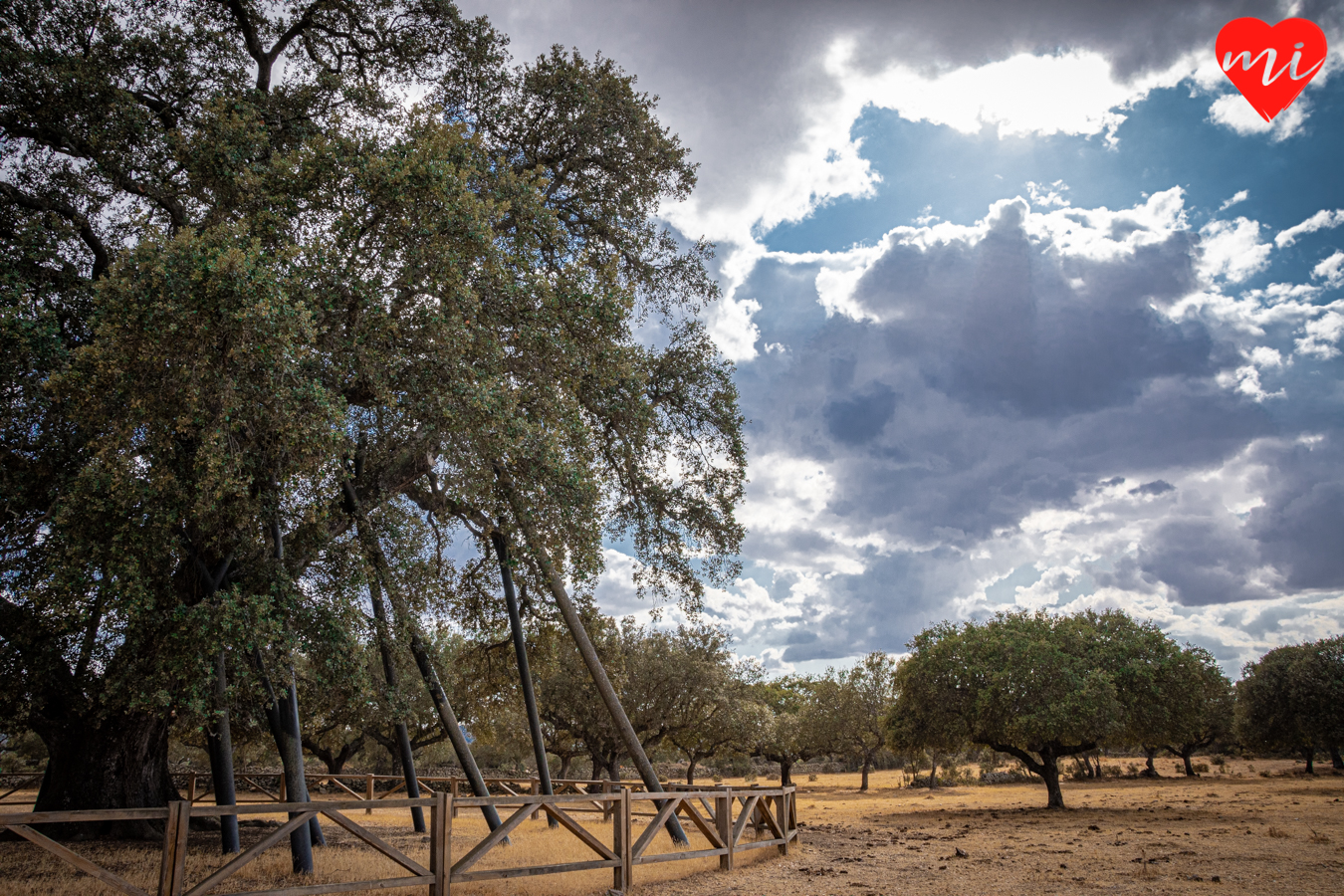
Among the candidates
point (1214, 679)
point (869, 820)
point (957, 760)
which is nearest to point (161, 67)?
point (869, 820)

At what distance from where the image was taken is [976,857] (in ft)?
51.2

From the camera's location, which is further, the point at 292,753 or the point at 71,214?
the point at 71,214

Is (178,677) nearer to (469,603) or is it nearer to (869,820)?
(469,603)

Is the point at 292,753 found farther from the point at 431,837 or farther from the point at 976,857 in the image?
the point at 976,857

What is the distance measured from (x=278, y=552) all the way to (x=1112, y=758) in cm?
9010

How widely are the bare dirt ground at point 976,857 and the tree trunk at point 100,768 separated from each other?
2.91 feet

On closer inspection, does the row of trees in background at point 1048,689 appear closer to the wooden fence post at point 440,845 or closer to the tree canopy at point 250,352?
the tree canopy at point 250,352

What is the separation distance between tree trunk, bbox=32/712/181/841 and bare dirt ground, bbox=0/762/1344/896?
0.89m

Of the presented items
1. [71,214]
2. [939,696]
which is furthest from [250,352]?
[939,696]

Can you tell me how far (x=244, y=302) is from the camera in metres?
8.52

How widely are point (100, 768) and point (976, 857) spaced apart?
19007mm

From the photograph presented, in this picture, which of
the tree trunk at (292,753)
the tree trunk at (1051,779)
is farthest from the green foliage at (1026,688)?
the tree trunk at (292,753)

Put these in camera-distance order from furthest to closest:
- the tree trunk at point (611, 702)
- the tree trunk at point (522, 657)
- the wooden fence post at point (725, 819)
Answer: the tree trunk at point (522, 657)
the tree trunk at point (611, 702)
the wooden fence post at point (725, 819)

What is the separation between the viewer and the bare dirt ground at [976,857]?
A: 445 inches
